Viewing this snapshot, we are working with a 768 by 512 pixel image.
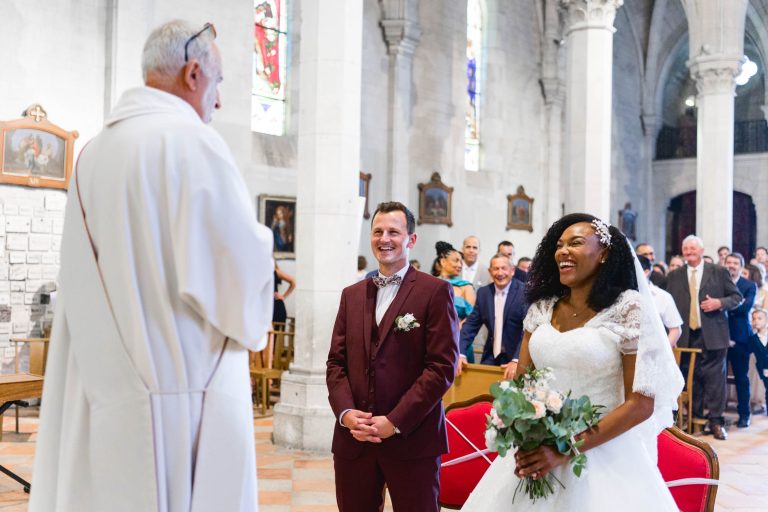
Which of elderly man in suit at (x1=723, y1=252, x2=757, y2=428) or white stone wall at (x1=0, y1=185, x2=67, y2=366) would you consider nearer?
elderly man in suit at (x1=723, y1=252, x2=757, y2=428)

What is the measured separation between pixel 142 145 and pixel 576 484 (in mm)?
2036

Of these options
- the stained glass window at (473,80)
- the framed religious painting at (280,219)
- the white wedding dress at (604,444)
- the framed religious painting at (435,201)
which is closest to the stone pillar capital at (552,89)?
the stained glass window at (473,80)

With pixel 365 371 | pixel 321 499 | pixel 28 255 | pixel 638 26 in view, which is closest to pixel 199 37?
pixel 365 371

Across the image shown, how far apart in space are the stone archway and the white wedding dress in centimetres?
2038

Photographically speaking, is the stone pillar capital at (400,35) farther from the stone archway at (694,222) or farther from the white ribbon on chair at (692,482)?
the white ribbon on chair at (692,482)

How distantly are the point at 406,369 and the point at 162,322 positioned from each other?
1.54 m

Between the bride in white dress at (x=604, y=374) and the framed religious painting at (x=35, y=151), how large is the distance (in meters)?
7.98

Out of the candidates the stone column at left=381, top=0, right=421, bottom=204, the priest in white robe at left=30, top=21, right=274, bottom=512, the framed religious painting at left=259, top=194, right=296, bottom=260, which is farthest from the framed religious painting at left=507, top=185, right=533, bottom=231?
the priest in white robe at left=30, top=21, right=274, bottom=512

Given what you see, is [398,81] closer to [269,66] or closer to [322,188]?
[269,66]

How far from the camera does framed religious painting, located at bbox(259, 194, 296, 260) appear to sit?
1277 cm

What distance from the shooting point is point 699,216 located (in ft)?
52.1

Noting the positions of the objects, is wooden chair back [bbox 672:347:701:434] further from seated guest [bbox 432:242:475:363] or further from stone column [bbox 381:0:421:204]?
stone column [bbox 381:0:421:204]

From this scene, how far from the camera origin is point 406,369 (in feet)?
11.6

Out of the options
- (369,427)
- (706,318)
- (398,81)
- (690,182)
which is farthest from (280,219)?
(690,182)
